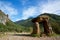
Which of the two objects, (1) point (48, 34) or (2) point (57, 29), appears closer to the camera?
(1) point (48, 34)

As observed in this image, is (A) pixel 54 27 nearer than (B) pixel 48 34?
No

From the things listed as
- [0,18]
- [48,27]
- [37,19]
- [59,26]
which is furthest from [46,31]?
[0,18]

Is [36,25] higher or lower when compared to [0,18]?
lower

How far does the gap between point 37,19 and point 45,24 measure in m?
1.56

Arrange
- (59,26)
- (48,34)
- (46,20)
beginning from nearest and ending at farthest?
1. (48,34)
2. (46,20)
3. (59,26)

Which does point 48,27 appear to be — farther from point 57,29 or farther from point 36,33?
point 57,29

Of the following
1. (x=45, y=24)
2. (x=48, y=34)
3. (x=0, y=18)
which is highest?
(x=0, y=18)

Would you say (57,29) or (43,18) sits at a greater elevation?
(43,18)

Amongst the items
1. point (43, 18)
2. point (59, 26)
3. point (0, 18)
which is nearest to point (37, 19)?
point (43, 18)

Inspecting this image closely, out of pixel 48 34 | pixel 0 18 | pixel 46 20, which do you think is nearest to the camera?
pixel 48 34

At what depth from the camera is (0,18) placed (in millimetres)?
85750

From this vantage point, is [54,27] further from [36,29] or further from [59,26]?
[36,29]

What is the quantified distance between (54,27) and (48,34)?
9.38 metres

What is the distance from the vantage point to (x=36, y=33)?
23.9 m
